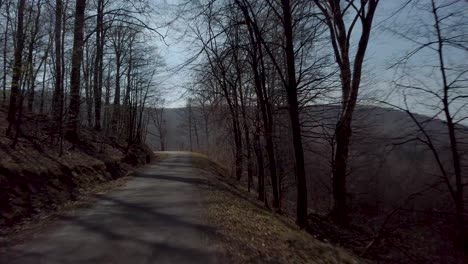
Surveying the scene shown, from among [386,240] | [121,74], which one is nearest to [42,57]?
[386,240]

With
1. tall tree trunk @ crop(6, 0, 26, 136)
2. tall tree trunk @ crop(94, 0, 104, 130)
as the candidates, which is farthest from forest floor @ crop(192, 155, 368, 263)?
tall tree trunk @ crop(94, 0, 104, 130)

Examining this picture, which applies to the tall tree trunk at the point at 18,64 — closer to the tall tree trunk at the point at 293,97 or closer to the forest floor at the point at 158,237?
the forest floor at the point at 158,237

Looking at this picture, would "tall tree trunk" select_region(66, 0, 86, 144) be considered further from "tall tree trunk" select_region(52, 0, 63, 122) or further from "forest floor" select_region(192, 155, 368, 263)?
"forest floor" select_region(192, 155, 368, 263)

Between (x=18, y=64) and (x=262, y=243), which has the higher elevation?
(x=18, y=64)

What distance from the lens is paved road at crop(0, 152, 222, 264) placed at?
20.1 ft

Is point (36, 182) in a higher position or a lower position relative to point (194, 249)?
higher

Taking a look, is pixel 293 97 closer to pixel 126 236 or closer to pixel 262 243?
pixel 262 243

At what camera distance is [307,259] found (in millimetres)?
7062

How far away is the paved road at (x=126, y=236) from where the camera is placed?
6117mm

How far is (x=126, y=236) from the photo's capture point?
23.8 feet

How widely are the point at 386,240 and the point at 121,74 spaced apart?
32.2 m

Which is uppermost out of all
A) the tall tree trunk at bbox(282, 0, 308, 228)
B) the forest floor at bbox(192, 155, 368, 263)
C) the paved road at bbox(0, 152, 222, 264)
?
the tall tree trunk at bbox(282, 0, 308, 228)

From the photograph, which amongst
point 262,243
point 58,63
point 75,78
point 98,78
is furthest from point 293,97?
point 98,78

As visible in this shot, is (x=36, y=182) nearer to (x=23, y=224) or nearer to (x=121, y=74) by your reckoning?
(x=23, y=224)
